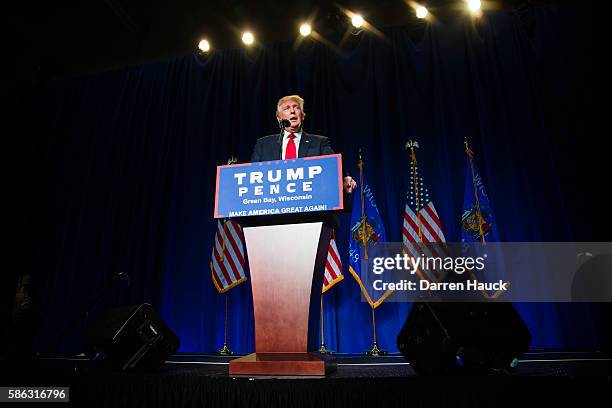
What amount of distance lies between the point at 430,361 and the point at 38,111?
6.79 metres

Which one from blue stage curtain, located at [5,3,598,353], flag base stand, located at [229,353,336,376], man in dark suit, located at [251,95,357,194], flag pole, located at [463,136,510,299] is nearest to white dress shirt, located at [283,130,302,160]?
man in dark suit, located at [251,95,357,194]

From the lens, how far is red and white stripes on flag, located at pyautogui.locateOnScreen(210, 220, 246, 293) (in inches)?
164

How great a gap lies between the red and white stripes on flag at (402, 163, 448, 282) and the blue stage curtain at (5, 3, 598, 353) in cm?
14

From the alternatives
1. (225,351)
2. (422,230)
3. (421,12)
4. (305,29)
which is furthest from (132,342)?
(421,12)

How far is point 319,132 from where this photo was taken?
4676mm

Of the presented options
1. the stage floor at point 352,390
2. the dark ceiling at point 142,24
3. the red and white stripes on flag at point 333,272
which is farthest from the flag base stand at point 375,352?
the dark ceiling at point 142,24

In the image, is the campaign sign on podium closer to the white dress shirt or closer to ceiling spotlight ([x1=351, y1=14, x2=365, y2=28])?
the white dress shirt

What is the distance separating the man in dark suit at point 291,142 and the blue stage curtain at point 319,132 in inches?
84.4

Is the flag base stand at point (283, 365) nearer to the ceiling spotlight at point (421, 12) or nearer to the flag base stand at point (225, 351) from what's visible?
the flag base stand at point (225, 351)

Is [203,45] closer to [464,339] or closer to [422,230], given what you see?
[422,230]

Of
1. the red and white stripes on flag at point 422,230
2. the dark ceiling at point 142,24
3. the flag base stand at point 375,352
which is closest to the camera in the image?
the flag base stand at point 375,352

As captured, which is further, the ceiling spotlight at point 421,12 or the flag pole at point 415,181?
the ceiling spotlight at point 421,12

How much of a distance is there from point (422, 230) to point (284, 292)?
2563 millimetres

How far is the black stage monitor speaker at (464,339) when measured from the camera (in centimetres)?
160
